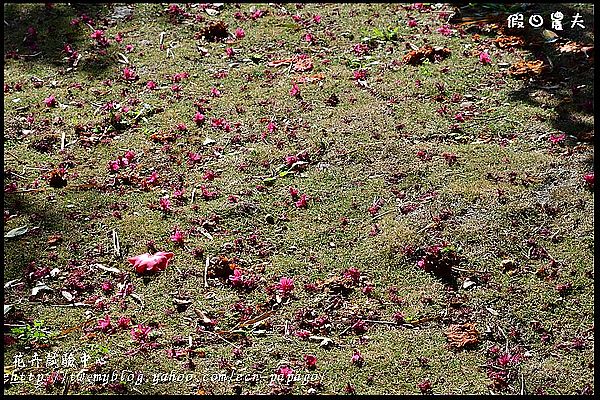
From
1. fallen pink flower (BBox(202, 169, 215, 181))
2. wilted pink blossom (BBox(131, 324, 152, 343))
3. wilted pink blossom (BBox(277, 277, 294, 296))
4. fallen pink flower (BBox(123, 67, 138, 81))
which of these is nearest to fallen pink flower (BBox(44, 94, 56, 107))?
fallen pink flower (BBox(123, 67, 138, 81))

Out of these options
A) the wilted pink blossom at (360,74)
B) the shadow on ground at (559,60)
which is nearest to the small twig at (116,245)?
the wilted pink blossom at (360,74)

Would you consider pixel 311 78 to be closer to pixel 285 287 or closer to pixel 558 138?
pixel 558 138

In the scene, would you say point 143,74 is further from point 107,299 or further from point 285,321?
point 285,321

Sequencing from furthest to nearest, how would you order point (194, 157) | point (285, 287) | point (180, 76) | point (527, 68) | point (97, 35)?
1. point (97, 35)
2. point (180, 76)
3. point (527, 68)
4. point (194, 157)
5. point (285, 287)

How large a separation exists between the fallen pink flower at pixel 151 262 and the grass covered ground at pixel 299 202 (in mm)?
35

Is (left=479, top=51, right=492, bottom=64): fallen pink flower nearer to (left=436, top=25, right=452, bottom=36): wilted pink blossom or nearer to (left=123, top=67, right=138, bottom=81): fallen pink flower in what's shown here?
(left=436, top=25, right=452, bottom=36): wilted pink blossom

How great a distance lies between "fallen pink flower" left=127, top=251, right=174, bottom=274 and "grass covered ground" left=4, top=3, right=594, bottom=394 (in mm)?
35

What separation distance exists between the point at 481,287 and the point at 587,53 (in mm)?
3676

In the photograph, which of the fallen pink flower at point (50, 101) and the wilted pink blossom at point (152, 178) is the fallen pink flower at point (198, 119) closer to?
the wilted pink blossom at point (152, 178)

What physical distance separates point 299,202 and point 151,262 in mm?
1262

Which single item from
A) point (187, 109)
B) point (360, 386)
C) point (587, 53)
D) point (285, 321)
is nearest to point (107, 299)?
point (285, 321)

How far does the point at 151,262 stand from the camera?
5.41 meters

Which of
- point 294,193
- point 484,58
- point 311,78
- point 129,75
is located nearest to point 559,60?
point 484,58

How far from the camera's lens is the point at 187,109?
731cm
